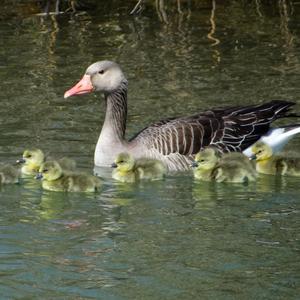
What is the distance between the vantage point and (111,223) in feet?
34.7

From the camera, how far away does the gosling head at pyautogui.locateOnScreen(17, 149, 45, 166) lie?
12.1 m

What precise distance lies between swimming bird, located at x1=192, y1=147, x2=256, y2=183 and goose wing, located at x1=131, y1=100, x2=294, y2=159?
34.4 inches

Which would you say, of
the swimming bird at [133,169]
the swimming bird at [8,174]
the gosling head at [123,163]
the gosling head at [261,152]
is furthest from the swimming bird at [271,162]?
the swimming bird at [8,174]

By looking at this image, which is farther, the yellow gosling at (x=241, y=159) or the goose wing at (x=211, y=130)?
the goose wing at (x=211, y=130)

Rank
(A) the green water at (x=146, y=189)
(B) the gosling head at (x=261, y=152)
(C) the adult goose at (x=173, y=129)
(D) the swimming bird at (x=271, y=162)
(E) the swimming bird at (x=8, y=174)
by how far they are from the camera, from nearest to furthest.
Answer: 1. (A) the green water at (x=146, y=189)
2. (E) the swimming bird at (x=8, y=174)
3. (D) the swimming bird at (x=271, y=162)
4. (B) the gosling head at (x=261, y=152)
5. (C) the adult goose at (x=173, y=129)

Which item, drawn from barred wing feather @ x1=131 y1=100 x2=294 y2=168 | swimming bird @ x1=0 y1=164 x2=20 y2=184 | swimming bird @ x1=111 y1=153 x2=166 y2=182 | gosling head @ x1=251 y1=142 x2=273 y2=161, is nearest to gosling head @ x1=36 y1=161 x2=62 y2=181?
swimming bird @ x1=0 y1=164 x2=20 y2=184

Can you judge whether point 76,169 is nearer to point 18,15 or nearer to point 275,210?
point 275,210

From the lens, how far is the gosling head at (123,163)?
1203 cm

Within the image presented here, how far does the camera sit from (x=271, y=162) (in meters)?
12.4

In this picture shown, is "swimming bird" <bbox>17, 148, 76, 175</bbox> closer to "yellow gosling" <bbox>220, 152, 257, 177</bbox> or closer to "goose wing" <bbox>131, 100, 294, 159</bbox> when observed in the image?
"goose wing" <bbox>131, 100, 294, 159</bbox>

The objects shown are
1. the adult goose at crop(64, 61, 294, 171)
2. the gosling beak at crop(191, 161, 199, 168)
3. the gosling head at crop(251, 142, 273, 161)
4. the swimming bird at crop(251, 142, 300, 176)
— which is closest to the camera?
the gosling beak at crop(191, 161, 199, 168)

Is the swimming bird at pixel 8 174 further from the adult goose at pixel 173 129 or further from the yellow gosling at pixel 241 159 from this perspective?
the yellow gosling at pixel 241 159

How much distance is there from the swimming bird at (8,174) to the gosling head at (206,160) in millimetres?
1834

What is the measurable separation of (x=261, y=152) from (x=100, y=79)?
2204 millimetres
